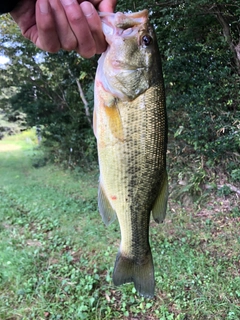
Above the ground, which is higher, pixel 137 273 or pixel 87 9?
pixel 87 9

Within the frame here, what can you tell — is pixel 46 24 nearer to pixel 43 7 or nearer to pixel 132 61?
pixel 43 7

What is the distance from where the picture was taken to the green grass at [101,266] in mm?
3152

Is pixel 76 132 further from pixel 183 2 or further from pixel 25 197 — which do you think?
pixel 183 2

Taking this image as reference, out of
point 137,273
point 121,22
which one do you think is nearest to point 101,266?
point 137,273

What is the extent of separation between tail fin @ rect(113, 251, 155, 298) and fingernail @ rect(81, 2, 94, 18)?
128 centimetres

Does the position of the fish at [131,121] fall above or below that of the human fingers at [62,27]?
below

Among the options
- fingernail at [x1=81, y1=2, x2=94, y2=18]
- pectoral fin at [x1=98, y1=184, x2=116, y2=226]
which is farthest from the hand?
pectoral fin at [x1=98, y1=184, x2=116, y2=226]

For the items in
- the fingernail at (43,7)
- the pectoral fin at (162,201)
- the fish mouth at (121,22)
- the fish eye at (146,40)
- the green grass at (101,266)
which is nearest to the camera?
the fingernail at (43,7)

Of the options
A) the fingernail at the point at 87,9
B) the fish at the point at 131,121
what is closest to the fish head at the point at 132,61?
the fish at the point at 131,121

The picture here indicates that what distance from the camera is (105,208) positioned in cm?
166

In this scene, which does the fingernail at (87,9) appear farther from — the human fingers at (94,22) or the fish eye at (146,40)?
the fish eye at (146,40)

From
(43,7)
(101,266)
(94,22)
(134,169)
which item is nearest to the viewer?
(43,7)

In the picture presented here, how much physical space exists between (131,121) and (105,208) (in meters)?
0.52

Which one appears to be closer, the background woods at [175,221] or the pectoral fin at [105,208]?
the pectoral fin at [105,208]
